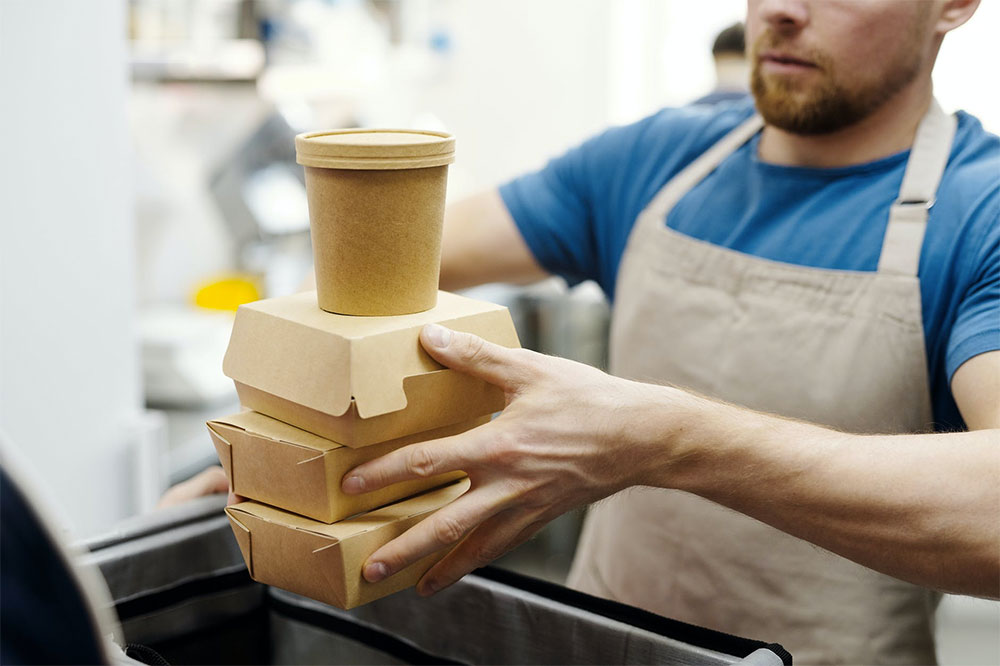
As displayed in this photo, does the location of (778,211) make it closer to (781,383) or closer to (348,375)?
(781,383)

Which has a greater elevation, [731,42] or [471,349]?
[731,42]

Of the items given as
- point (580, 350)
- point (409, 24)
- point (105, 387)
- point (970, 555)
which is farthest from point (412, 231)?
point (409, 24)

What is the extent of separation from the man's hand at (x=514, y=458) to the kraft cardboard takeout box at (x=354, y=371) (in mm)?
25

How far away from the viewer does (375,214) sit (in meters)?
0.80

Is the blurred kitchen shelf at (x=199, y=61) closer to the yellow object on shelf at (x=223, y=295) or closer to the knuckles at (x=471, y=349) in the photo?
the yellow object on shelf at (x=223, y=295)

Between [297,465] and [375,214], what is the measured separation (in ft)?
0.72

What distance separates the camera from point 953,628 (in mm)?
3209

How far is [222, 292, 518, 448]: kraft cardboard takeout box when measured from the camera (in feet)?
2.56

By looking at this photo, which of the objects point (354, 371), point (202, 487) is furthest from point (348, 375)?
point (202, 487)

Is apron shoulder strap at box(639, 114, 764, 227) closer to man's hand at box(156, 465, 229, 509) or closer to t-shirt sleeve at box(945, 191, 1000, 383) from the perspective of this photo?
t-shirt sleeve at box(945, 191, 1000, 383)

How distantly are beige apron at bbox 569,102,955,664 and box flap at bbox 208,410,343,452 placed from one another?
0.59 metres

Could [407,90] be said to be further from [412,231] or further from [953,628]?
[412,231]

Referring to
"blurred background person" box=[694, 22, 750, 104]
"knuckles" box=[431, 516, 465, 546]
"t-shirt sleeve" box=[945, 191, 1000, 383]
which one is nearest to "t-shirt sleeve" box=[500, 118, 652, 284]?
"t-shirt sleeve" box=[945, 191, 1000, 383]

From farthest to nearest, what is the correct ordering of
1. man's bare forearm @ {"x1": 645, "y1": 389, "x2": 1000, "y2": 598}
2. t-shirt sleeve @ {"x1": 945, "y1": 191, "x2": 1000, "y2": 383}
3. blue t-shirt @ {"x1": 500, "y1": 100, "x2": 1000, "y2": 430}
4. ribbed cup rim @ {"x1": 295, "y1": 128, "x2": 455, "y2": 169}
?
1. blue t-shirt @ {"x1": 500, "y1": 100, "x2": 1000, "y2": 430}
2. t-shirt sleeve @ {"x1": 945, "y1": 191, "x2": 1000, "y2": 383}
3. man's bare forearm @ {"x1": 645, "y1": 389, "x2": 1000, "y2": 598}
4. ribbed cup rim @ {"x1": 295, "y1": 128, "x2": 455, "y2": 169}
